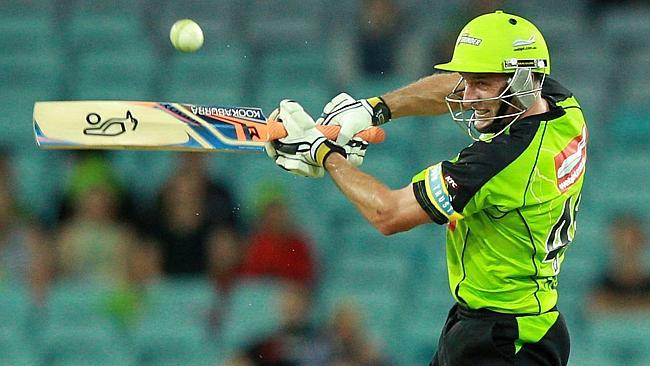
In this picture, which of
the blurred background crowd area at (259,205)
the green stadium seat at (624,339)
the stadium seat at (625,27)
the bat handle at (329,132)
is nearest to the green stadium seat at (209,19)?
the blurred background crowd area at (259,205)

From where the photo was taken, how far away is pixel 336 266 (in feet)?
22.2

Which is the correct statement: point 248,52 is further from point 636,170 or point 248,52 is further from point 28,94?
point 636,170

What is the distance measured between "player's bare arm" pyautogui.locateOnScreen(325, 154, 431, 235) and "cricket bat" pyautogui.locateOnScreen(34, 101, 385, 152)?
0.34 meters

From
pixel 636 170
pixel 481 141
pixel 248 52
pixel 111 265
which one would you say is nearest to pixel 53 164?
pixel 111 265

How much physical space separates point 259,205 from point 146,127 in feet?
7.93

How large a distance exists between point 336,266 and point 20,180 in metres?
1.74

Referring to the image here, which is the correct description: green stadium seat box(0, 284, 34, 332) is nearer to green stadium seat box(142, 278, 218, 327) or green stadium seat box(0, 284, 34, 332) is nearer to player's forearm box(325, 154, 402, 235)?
green stadium seat box(142, 278, 218, 327)

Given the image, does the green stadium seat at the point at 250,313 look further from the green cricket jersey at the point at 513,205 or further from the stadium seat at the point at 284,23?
the green cricket jersey at the point at 513,205

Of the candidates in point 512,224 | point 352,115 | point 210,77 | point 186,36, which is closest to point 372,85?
point 210,77

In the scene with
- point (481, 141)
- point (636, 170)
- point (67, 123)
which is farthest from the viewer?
point (636, 170)

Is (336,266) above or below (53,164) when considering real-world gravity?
below

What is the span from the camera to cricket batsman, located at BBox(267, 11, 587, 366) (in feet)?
12.1

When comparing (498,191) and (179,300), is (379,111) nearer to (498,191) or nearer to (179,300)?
(498,191)

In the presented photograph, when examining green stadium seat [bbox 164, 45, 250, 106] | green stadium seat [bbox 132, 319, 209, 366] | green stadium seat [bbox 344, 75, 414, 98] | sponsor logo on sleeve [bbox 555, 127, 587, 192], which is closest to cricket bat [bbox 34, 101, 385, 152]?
sponsor logo on sleeve [bbox 555, 127, 587, 192]
